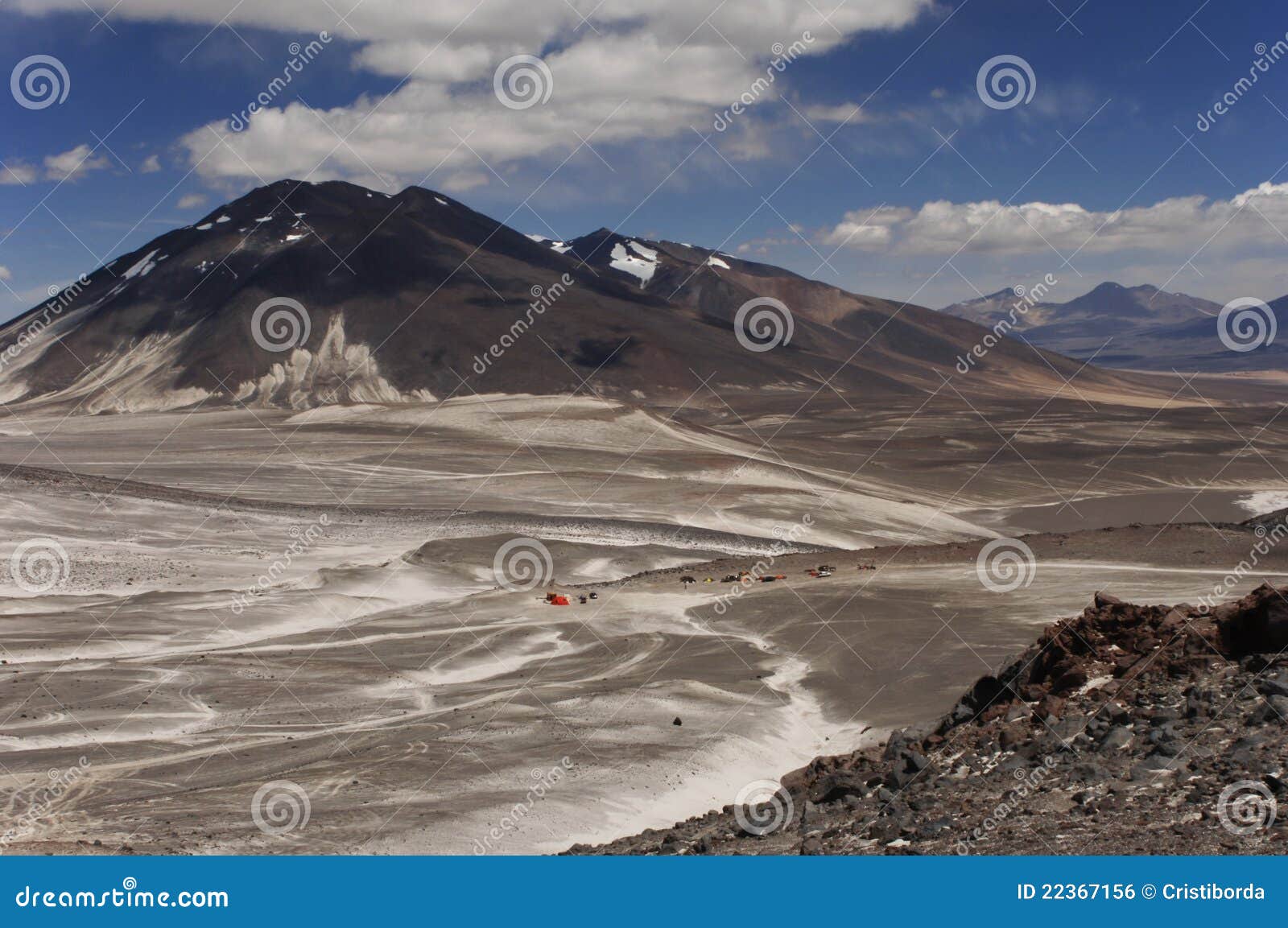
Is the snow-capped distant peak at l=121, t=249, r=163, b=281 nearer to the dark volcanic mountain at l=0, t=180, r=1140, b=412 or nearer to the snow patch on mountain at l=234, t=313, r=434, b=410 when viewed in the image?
the dark volcanic mountain at l=0, t=180, r=1140, b=412

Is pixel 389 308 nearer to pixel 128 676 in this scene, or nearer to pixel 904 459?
pixel 904 459

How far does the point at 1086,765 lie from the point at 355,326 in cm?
11176

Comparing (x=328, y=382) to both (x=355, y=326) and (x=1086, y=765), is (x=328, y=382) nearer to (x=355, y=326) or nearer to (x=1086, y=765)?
(x=355, y=326)

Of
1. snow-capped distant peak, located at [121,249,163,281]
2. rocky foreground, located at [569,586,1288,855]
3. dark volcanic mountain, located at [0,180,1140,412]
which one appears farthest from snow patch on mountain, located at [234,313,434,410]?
rocky foreground, located at [569,586,1288,855]

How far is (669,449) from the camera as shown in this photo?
71.2m

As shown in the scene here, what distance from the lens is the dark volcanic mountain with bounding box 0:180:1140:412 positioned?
10950 cm

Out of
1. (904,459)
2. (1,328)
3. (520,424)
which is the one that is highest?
(1,328)

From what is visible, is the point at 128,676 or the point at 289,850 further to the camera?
the point at 128,676

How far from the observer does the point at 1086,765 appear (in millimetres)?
10992

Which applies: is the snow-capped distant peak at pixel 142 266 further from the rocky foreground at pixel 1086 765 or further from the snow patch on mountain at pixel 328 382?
the rocky foreground at pixel 1086 765

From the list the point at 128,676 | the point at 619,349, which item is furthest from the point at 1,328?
the point at 128,676

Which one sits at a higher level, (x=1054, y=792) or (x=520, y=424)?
(x=520, y=424)

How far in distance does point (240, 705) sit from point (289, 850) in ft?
28.1

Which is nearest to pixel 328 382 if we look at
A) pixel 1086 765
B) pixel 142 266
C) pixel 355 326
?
pixel 355 326
